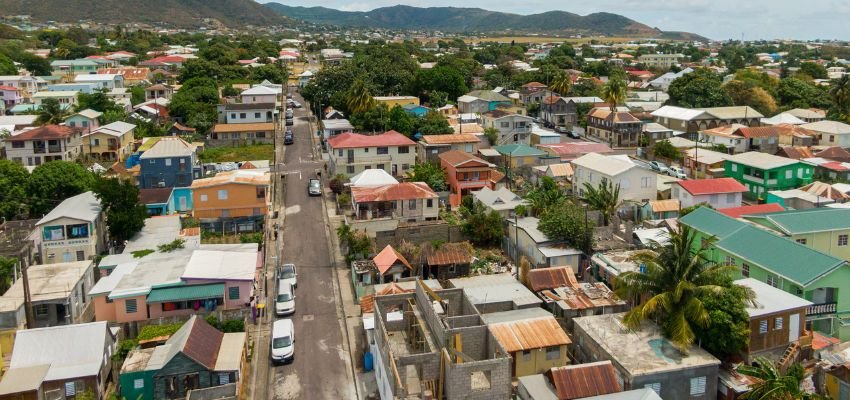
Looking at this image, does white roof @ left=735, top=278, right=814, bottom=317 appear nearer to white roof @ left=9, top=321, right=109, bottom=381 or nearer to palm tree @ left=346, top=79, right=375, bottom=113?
white roof @ left=9, top=321, right=109, bottom=381

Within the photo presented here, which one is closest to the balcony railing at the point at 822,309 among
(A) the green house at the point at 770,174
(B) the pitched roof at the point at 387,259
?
(B) the pitched roof at the point at 387,259

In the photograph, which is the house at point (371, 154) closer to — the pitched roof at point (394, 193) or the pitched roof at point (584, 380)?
the pitched roof at point (394, 193)

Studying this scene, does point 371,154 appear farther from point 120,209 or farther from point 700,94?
point 700,94

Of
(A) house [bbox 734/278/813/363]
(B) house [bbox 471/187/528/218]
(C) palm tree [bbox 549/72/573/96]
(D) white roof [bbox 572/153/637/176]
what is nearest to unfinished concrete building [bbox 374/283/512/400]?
(A) house [bbox 734/278/813/363]

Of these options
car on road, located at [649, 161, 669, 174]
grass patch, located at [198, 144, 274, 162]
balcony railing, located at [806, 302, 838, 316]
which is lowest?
balcony railing, located at [806, 302, 838, 316]

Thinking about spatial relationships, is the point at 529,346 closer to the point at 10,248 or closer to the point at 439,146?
the point at 10,248

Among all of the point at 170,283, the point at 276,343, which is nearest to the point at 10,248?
the point at 170,283
